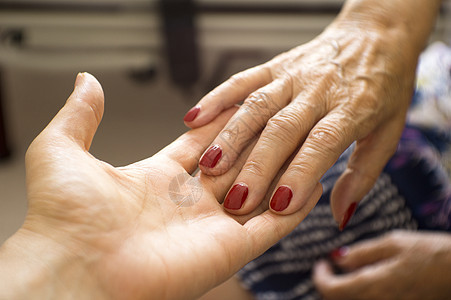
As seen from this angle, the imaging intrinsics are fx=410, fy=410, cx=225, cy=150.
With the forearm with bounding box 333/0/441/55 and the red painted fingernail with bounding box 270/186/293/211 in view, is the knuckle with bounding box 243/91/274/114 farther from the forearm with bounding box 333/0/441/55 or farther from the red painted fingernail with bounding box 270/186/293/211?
the forearm with bounding box 333/0/441/55

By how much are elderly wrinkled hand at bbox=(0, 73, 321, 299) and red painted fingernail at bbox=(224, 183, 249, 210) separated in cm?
2

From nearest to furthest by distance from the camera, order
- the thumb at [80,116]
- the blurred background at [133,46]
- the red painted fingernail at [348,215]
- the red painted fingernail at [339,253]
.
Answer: the thumb at [80,116] → the red painted fingernail at [348,215] → the red painted fingernail at [339,253] → the blurred background at [133,46]

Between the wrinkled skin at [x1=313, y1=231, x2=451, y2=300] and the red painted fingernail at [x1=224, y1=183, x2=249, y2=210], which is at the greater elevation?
the red painted fingernail at [x1=224, y1=183, x2=249, y2=210]

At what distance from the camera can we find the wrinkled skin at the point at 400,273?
85 centimetres

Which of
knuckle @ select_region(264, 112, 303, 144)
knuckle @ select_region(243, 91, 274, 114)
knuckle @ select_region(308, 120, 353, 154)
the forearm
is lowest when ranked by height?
knuckle @ select_region(308, 120, 353, 154)

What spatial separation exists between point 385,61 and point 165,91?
1.16 meters

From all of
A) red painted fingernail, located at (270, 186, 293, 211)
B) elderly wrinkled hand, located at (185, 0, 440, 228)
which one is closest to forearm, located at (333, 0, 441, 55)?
elderly wrinkled hand, located at (185, 0, 440, 228)

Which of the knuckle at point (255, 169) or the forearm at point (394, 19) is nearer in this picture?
the knuckle at point (255, 169)

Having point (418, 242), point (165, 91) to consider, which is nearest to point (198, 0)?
point (165, 91)

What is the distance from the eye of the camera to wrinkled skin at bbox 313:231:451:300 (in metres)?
0.85

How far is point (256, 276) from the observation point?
916 mm

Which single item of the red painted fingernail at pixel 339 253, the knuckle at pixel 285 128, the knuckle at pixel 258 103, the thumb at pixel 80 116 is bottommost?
the red painted fingernail at pixel 339 253

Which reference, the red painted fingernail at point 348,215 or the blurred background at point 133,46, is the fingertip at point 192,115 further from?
the blurred background at point 133,46

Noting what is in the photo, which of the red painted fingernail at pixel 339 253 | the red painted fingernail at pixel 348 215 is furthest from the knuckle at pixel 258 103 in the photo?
the red painted fingernail at pixel 339 253
